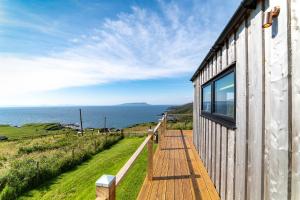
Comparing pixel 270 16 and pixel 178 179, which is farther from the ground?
pixel 270 16

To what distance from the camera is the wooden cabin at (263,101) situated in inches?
52.3

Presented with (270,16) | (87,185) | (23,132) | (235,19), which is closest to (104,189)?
(270,16)

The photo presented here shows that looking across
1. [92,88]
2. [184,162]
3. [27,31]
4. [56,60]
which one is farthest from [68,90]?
[184,162]

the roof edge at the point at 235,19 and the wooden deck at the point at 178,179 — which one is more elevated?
the roof edge at the point at 235,19

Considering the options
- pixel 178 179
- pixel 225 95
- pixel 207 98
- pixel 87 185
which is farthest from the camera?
pixel 87 185

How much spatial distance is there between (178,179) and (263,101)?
116 inches

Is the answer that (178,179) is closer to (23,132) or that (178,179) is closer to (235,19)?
(235,19)

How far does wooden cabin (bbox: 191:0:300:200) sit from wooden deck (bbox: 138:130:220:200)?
0.64 meters

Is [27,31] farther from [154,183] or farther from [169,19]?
[154,183]

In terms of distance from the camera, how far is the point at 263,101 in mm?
1761

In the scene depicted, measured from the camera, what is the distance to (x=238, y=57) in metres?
2.48

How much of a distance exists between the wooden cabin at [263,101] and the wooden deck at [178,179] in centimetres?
64

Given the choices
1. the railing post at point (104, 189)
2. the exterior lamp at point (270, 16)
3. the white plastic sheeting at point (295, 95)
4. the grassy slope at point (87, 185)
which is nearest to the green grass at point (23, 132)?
the grassy slope at point (87, 185)

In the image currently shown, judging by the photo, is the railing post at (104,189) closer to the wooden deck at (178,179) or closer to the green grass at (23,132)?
the wooden deck at (178,179)
